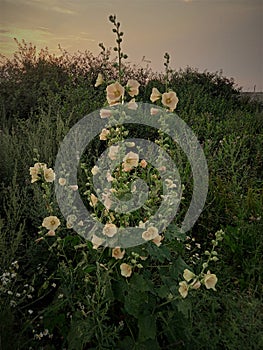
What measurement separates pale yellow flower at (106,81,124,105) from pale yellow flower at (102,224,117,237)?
46cm

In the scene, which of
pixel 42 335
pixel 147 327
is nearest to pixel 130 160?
pixel 147 327

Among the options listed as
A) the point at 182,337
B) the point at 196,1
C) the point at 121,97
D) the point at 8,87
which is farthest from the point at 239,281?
the point at 8,87

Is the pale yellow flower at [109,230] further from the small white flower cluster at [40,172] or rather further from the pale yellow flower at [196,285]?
the small white flower cluster at [40,172]

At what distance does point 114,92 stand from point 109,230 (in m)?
0.50

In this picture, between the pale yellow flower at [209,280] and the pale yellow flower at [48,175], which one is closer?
the pale yellow flower at [209,280]

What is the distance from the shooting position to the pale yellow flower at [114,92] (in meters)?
1.76

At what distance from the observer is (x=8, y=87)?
6324 millimetres

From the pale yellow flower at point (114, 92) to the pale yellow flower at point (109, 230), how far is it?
1.50 feet

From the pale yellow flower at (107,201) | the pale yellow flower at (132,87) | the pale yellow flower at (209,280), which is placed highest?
the pale yellow flower at (132,87)

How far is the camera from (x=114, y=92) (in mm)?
1780

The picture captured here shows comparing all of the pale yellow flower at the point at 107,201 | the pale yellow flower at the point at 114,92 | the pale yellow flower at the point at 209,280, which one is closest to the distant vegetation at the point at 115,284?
the pale yellow flower at the point at 209,280

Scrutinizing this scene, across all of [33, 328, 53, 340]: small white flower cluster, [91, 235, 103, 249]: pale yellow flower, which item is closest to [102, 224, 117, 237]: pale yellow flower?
[91, 235, 103, 249]: pale yellow flower

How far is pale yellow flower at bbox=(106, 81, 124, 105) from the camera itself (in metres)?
1.76

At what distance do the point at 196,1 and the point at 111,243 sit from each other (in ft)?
9.47
